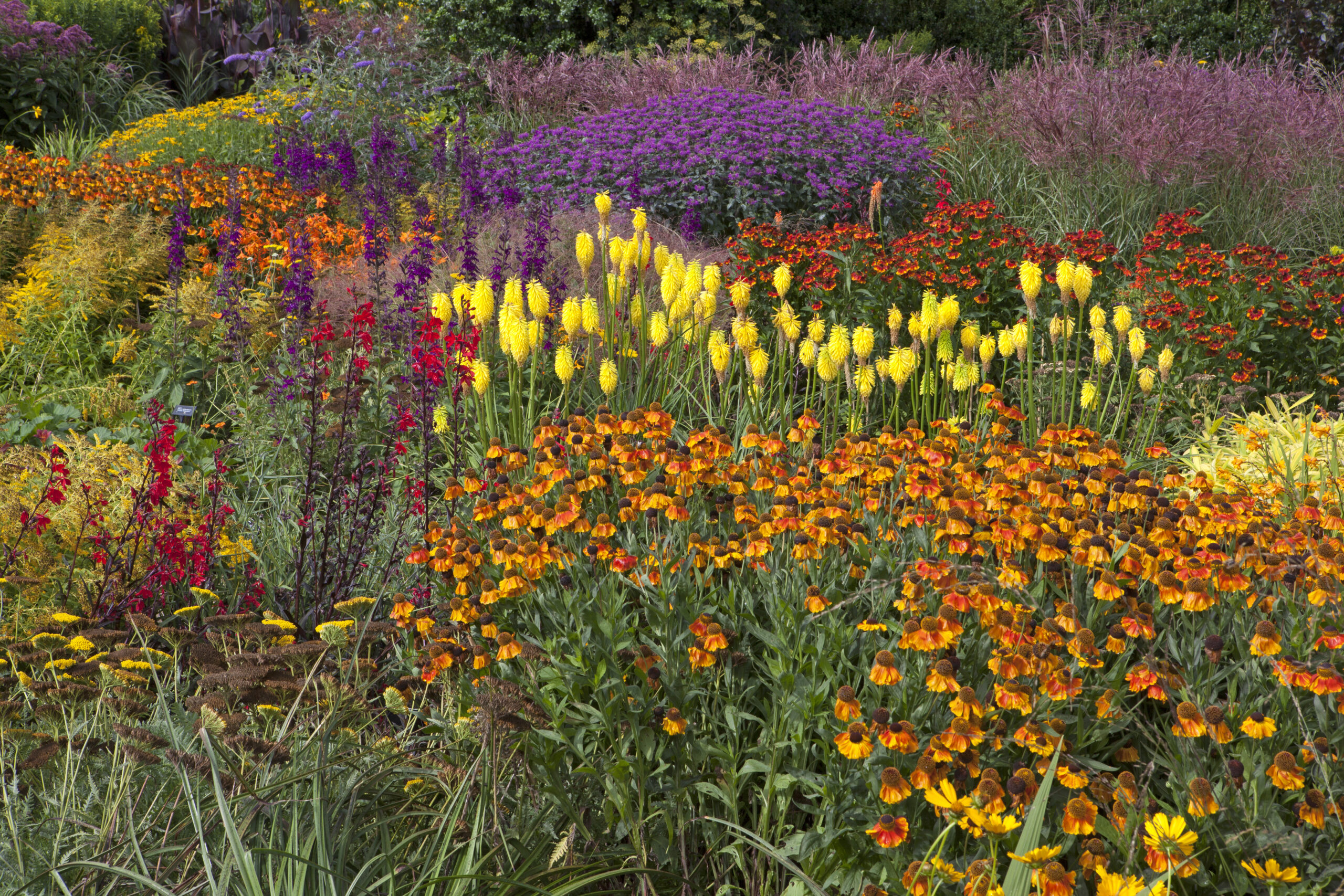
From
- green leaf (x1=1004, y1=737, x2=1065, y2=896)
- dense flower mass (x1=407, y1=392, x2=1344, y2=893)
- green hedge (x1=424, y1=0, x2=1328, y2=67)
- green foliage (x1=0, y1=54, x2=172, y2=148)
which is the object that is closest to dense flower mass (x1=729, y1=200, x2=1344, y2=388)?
dense flower mass (x1=407, y1=392, x2=1344, y2=893)

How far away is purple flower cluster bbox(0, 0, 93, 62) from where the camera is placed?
12.3 metres

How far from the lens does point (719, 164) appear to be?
756cm

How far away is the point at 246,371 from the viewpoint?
538cm

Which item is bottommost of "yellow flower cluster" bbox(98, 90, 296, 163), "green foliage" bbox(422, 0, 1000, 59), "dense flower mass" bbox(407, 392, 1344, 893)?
"yellow flower cluster" bbox(98, 90, 296, 163)

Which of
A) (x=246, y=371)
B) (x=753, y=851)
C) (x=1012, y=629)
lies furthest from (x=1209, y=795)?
(x=246, y=371)

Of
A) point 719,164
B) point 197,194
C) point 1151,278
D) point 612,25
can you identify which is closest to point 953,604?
point 1151,278

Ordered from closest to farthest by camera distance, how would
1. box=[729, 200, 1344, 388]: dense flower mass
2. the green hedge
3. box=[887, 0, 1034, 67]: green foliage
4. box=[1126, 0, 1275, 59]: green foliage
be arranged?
box=[729, 200, 1344, 388]: dense flower mass, the green hedge, box=[1126, 0, 1275, 59]: green foliage, box=[887, 0, 1034, 67]: green foliage

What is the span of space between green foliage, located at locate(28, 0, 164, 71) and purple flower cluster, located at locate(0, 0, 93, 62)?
1102 millimetres

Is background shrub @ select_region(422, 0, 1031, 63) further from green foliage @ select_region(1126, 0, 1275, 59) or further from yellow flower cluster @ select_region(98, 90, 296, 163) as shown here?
green foliage @ select_region(1126, 0, 1275, 59)

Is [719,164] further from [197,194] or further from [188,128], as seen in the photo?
[188,128]

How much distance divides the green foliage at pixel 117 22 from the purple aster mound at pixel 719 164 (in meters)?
9.45

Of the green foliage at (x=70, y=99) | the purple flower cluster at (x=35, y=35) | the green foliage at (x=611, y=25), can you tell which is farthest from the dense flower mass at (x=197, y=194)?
the green foliage at (x=611, y=25)

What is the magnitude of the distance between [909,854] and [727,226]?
6.50 m

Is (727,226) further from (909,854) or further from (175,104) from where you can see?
(175,104)
